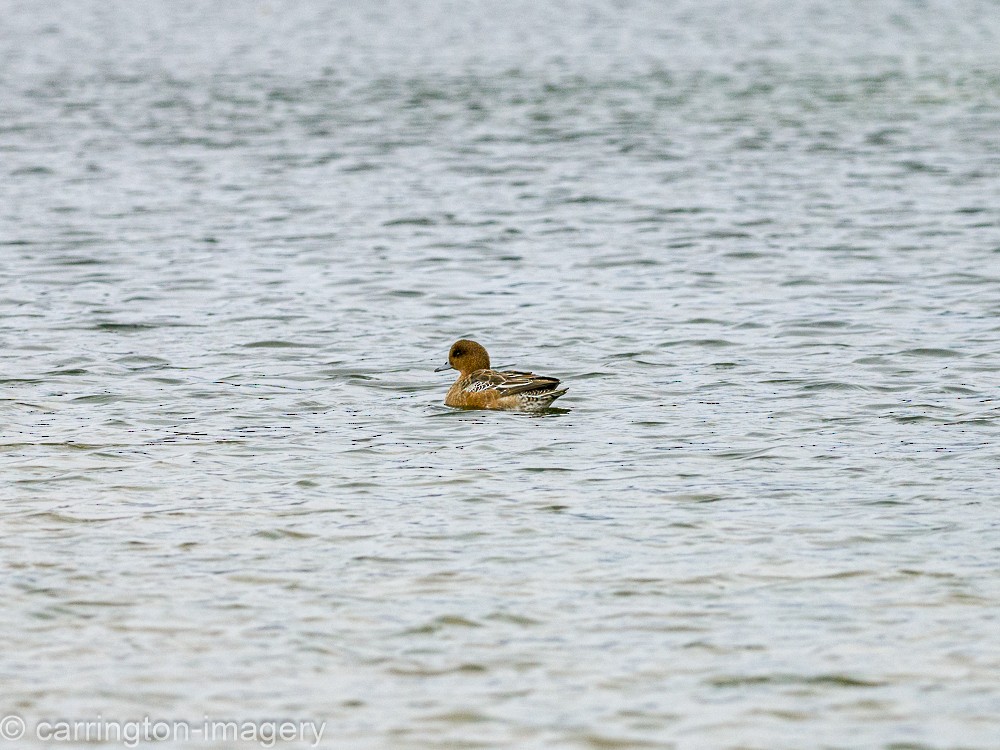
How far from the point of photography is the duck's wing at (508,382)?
15.0m

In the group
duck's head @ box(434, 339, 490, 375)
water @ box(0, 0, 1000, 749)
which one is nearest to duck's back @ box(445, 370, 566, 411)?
water @ box(0, 0, 1000, 749)

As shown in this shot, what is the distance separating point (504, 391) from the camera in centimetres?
1509

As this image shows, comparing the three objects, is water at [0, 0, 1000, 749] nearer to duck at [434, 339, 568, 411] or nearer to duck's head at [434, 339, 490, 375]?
duck at [434, 339, 568, 411]

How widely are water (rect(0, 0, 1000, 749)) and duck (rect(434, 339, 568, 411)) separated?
188 millimetres

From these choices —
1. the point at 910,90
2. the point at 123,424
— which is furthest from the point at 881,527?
the point at 910,90

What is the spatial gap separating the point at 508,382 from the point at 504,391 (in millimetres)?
87

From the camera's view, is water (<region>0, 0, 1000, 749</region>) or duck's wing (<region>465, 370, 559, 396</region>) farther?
duck's wing (<region>465, 370, 559, 396</region>)

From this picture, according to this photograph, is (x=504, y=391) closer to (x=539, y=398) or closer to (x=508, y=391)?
(x=508, y=391)

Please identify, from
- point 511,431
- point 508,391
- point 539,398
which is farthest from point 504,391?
point 511,431

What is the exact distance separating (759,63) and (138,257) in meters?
28.1

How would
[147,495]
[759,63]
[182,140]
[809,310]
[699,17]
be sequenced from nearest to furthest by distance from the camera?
1. [147,495]
2. [809,310]
3. [182,140]
4. [759,63]
5. [699,17]

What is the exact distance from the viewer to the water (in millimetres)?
9289

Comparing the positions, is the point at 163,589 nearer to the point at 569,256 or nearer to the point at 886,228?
the point at 569,256

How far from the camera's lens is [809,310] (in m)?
19.6
